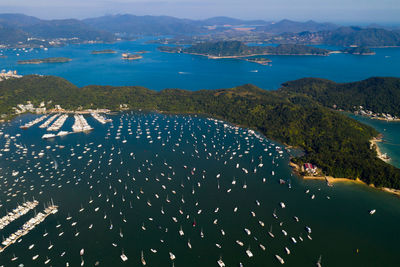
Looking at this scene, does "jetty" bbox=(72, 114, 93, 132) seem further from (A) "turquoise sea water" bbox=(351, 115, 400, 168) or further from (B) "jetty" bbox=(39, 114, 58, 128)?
(A) "turquoise sea water" bbox=(351, 115, 400, 168)

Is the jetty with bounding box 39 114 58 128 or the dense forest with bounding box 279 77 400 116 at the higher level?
the dense forest with bounding box 279 77 400 116

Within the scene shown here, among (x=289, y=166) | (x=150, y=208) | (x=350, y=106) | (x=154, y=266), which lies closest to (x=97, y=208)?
(x=150, y=208)

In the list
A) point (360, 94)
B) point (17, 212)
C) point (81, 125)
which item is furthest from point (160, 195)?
point (360, 94)

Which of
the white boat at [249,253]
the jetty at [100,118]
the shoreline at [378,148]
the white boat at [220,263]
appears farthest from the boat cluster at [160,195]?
the shoreline at [378,148]

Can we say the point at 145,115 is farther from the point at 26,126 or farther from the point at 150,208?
the point at 150,208

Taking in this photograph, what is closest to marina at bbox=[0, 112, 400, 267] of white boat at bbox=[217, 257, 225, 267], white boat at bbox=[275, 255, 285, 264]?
white boat at bbox=[217, 257, 225, 267]

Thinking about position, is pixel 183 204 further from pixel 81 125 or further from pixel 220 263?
pixel 81 125
